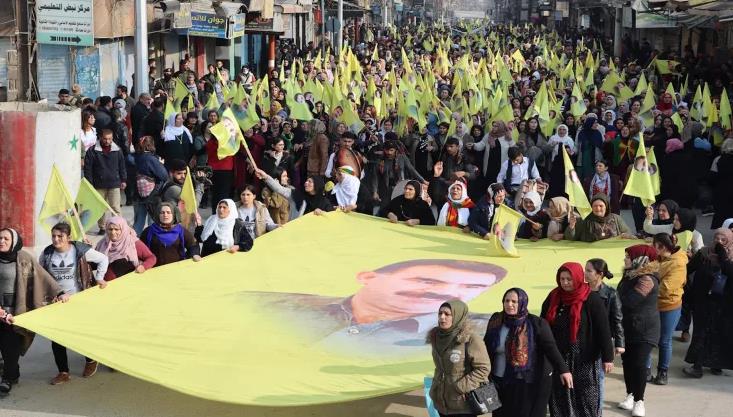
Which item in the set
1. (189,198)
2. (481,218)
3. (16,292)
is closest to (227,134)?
(189,198)

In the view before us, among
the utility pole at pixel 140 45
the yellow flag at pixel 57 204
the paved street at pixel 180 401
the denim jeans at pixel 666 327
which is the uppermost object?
the utility pole at pixel 140 45

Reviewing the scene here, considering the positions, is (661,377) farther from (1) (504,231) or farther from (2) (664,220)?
(1) (504,231)

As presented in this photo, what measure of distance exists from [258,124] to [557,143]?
381 cm

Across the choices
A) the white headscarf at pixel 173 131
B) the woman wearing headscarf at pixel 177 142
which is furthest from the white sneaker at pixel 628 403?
the white headscarf at pixel 173 131

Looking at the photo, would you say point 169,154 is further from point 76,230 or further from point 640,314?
point 640,314

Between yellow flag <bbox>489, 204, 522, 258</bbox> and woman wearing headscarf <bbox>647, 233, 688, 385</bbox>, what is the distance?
180 centimetres

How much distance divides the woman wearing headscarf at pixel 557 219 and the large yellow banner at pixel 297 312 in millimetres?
127

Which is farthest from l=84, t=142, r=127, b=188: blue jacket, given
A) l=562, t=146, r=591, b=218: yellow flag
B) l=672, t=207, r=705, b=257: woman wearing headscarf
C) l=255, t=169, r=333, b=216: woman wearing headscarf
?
l=672, t=207, r=705, b=257: woman wearing headscarf

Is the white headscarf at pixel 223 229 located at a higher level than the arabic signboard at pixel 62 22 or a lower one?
lower

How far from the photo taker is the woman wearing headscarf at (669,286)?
32.4ft

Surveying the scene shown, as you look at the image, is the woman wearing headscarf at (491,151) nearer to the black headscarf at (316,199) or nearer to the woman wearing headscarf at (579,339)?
the black headscarf at (316,199)

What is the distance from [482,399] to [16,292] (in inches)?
134

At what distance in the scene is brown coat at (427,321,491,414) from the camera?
770 cm

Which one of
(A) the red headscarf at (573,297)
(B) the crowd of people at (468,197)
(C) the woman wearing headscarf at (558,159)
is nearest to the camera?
(A) the red headscarf at (573,297)
